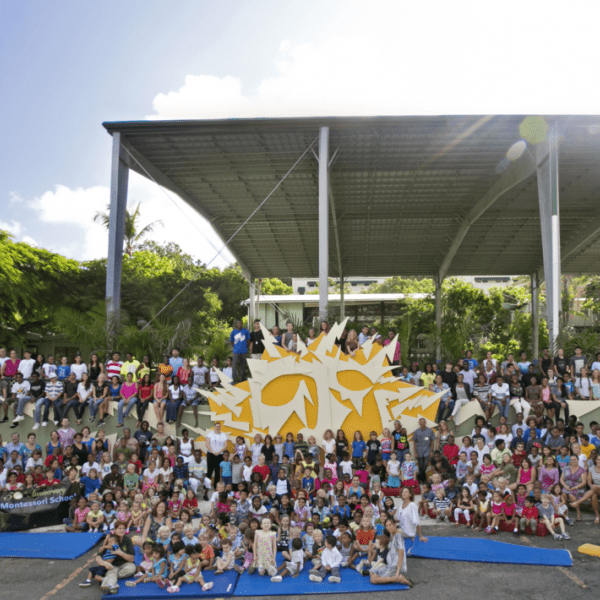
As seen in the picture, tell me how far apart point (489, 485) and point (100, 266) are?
72.6 feet

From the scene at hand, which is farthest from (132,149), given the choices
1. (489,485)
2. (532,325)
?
(532,325)

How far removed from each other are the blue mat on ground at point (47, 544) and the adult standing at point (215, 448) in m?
2.81

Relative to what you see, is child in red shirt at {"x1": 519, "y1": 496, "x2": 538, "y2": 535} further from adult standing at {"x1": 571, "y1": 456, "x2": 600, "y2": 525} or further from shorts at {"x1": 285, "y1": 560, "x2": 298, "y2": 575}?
shorts at {"x1": 285, "y1": 560, "x2": 298, "y2": 575}

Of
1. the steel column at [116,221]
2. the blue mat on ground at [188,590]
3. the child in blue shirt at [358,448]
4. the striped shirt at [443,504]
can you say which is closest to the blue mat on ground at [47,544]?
the blue mat on ground at [188,590]

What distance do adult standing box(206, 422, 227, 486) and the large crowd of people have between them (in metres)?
0.03

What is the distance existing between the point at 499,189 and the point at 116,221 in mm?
12868

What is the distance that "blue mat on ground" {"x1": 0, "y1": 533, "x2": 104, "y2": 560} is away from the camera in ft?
28.5

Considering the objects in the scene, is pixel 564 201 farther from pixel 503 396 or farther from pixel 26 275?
pixel 26 275

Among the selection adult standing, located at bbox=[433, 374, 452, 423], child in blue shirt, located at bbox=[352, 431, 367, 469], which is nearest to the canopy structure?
adult standing, located at bbox=[433, 374, 452, 423]

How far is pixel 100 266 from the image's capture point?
27.2 meters

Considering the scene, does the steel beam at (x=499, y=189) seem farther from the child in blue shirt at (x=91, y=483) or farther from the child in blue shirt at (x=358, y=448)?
the child in blue shirt at (x=91, y=483)

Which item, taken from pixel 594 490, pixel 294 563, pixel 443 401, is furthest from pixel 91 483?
pixel 594 490

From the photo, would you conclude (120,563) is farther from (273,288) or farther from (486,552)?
(273,288)

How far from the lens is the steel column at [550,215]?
14.7 metres
